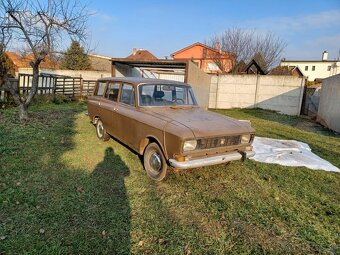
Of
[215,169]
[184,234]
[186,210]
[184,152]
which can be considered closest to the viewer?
[184,234]

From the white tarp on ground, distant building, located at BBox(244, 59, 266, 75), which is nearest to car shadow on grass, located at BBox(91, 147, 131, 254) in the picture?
the white tarp on ground

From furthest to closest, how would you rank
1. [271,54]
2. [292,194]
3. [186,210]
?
1. [271,54]
2. [292,194]
3. [186,210]

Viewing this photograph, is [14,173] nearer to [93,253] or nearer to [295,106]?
[93,253]

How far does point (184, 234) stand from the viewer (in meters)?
3.03

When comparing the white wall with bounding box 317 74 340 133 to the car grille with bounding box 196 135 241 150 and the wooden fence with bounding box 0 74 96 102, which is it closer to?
the car grille with bounding box 196 135 241 150

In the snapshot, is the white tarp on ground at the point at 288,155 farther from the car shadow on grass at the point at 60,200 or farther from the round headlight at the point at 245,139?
the car shadow on grass at the point at 60,200

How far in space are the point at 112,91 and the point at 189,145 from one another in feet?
9.85

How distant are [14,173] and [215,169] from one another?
143 inches

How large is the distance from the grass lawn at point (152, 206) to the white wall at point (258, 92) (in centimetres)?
1308

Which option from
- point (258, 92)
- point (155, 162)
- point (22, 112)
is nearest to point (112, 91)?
point (155, 162)

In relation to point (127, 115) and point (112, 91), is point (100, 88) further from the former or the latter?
point (127, 115)

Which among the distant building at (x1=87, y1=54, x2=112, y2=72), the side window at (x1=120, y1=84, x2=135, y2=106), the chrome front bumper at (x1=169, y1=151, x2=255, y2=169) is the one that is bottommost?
the chrome front bumper at (x1=169, y1=151, x2=255, y2=169)

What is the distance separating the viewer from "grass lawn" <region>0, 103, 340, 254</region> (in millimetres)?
2857

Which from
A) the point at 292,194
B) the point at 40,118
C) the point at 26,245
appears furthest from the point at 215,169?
the point at 40,118
